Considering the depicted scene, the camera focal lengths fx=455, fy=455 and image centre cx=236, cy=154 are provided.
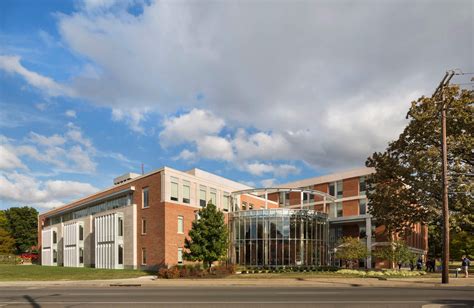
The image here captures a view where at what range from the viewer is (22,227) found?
112875mm

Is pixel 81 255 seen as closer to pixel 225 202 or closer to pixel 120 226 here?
pixel 120 226

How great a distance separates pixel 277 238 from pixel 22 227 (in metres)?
89.5

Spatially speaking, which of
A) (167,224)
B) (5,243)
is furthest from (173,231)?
(5,243)

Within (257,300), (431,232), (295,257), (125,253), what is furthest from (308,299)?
(431,232)

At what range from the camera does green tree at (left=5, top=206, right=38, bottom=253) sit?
364ft

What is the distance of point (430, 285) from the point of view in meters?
25.6

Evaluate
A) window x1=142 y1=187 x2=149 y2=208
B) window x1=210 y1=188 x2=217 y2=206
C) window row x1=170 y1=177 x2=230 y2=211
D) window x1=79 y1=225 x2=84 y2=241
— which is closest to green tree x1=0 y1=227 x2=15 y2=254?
window x1=79 y1=225 x2=84 y2=241

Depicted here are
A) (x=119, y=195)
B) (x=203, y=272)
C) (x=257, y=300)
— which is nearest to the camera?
(x=257, y=300)

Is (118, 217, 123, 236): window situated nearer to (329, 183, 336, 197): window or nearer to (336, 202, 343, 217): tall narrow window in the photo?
(336, 202, 343, 217): tall narrow window

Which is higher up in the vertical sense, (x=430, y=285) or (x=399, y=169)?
(x=399, y=169)

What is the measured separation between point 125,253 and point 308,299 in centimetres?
3388

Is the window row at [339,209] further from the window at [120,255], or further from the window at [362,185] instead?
the window at [120,255]

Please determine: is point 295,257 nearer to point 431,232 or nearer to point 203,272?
point 203,272

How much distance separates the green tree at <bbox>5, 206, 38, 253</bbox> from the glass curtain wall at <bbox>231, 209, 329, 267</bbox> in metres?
82.1
